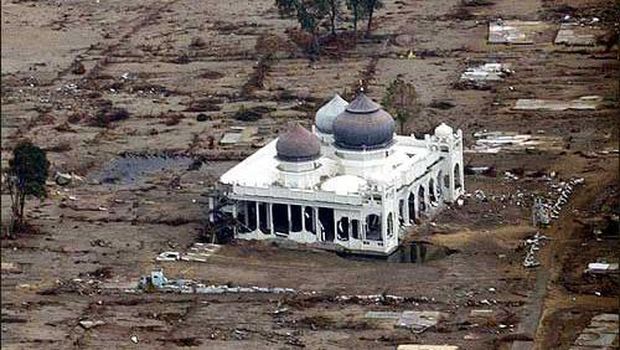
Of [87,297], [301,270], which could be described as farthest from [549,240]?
[87,297]

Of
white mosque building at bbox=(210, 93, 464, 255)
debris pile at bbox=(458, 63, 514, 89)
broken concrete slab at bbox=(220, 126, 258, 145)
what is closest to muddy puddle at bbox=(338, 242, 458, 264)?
white mosque building at bbox=(210, 93, 464, 255)

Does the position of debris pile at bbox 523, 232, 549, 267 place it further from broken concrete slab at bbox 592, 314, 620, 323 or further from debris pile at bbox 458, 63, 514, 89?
debris pile at bbox 458, 63, 514, 89

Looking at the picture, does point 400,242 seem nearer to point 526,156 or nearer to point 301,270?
point 301,270

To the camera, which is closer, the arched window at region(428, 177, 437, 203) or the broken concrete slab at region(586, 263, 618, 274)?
the broken concrete slab at region(586, 263, 618, 274)

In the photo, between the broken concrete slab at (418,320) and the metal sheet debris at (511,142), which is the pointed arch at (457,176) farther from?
the broken concrete slab at (418,320)

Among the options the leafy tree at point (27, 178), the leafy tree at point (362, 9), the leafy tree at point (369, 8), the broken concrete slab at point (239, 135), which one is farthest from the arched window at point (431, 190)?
the leafy tree at point (369, 8)

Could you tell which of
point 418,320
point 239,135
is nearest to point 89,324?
point 418,320
